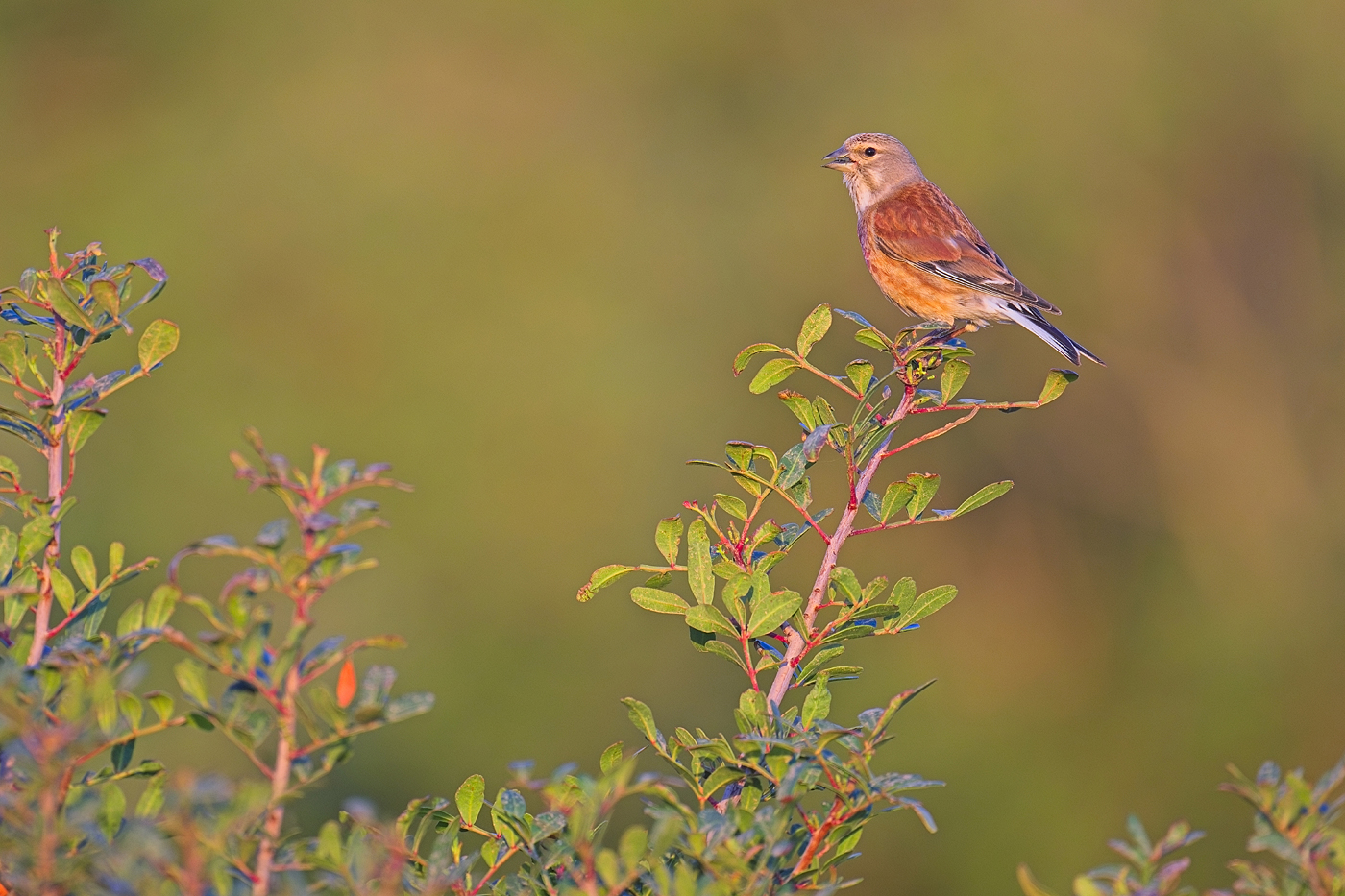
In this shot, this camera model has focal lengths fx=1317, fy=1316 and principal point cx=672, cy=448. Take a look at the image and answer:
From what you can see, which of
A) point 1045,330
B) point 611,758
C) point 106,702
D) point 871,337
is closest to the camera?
point 106,702

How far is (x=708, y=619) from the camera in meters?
1.95

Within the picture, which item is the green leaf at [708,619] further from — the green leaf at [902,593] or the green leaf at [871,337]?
the green leaf at [871,337]

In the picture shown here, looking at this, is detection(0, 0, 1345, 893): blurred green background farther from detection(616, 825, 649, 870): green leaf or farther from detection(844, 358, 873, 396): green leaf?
detection(616, 825, 649, 870): green leaf

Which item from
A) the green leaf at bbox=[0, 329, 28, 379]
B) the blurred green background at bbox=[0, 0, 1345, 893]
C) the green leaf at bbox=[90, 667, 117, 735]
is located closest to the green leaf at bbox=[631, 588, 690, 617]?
the green leaf at bbox=[90, 667, 117, 735]

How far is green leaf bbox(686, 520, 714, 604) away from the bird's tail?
84.2 inches

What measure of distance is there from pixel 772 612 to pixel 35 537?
99 centimetres

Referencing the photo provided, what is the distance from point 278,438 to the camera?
27.9 feet

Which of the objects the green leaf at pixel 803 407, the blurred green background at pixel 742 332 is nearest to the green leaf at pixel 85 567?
the green leaf at pixel 803 407

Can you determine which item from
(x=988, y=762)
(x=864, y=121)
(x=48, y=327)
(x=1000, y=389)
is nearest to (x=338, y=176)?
(x=864, y=121)

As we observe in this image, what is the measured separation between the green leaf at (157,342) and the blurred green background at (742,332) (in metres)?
6.13

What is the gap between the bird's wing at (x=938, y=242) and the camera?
4582 millimetres

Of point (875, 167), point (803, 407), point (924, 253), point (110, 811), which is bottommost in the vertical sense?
point (110, 811)

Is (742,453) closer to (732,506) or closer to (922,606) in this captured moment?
(732,506)

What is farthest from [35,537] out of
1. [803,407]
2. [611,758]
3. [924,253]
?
[924,253]
